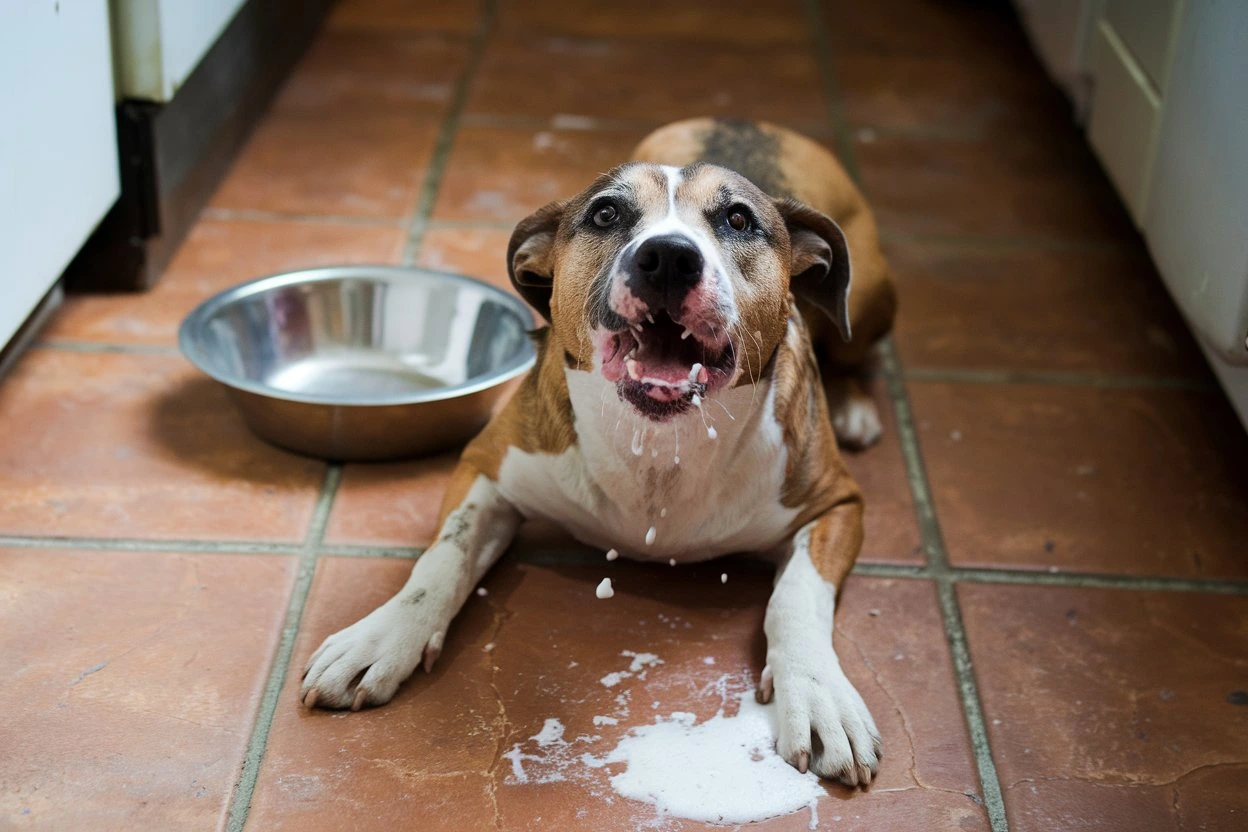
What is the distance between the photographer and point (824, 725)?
193 cm

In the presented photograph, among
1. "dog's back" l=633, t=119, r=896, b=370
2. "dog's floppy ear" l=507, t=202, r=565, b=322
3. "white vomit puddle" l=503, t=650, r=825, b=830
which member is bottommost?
"white vomit puddle" l=503, t=650, r=825, b=830

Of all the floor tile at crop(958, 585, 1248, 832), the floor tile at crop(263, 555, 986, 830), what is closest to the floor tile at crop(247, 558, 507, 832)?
the floor tile at crop(263, 555, 986, 830)

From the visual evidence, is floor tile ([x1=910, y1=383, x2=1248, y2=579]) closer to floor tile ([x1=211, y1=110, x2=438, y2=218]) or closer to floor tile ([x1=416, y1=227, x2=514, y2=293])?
floor tile ([x1=416, y1=227, x2=514, y2=293])

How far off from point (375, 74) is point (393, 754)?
296 centimetres

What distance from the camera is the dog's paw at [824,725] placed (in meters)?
1.90

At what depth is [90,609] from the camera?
216 centimetres

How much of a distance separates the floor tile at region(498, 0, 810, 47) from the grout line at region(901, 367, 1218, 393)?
2.22m

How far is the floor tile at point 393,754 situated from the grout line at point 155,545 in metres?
0.22

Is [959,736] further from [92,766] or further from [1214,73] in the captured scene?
[1214,73]

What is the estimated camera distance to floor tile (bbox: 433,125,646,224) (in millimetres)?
3617

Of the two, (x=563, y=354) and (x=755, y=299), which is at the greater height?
(x=755, y=299)

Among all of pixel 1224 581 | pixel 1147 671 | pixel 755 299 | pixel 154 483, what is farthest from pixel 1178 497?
pixel 154 483

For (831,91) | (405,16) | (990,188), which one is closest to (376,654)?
(990,188)

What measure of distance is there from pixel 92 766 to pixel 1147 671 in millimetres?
1530
